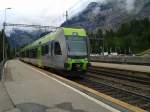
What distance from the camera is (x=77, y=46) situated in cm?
2297

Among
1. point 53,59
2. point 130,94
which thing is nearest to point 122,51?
point 53,59

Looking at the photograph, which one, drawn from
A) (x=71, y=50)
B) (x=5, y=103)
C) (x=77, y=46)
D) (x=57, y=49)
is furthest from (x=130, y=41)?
(x=5, y=103)

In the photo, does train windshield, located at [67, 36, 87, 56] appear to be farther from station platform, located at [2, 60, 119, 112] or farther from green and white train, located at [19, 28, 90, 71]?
station platform, located at [2, 60, 119, 112]

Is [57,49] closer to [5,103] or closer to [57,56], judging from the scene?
[57,56]

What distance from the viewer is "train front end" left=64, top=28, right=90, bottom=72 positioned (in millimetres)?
22328

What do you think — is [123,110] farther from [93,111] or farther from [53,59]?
[53,59]

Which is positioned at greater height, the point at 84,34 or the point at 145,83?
the point at 84,34

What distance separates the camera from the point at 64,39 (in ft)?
74.5

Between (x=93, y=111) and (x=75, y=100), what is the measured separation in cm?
202

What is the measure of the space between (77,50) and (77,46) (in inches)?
11.4

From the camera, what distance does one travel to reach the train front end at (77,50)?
22.3 meters

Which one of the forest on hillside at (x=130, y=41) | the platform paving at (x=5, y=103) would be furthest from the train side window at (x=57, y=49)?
the forest on hillside at (x=130, y=41)

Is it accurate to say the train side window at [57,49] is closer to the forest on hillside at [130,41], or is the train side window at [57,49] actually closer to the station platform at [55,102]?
the station platform at [55,102]

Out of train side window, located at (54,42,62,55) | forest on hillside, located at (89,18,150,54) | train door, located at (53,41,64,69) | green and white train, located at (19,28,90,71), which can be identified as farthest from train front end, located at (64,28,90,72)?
forest on hillside, located at (89,18,150,54)
